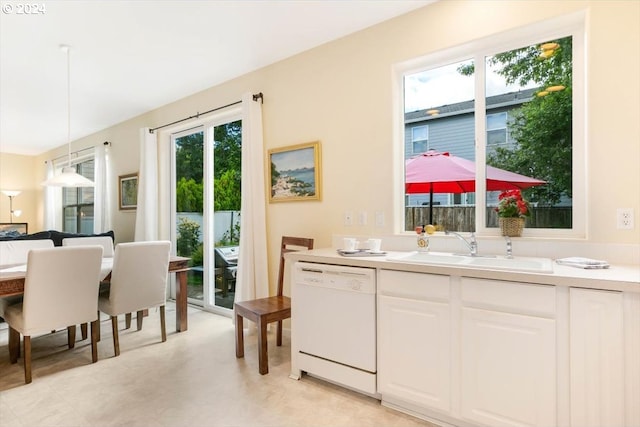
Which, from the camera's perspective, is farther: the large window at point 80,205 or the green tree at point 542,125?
the large window at point 80,205

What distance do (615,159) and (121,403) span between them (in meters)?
3.19

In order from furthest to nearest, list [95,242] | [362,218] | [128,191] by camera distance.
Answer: [128,191] → [95,242] → [362,218]

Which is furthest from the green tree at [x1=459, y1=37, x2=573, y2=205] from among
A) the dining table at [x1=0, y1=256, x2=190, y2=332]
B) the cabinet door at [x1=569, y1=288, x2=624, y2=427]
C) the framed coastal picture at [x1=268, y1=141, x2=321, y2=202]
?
the dining table at [x1=0, y1=256, x2=190, y2=332]

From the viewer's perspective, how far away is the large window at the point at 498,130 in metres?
2.18

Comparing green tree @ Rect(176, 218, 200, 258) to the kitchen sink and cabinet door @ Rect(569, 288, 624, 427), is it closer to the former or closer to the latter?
the kitchen sink

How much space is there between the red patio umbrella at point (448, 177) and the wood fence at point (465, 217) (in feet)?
0.23

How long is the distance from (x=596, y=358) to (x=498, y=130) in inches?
59.1

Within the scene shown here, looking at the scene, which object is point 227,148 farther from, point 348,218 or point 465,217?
point 465,217

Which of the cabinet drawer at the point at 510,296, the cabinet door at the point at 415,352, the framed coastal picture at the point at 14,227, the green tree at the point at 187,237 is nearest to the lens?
the cabinet drawer at the point at 510,296

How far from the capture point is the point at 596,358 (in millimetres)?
1485

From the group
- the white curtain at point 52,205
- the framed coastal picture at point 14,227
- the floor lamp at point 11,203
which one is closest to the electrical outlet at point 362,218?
the white curtain at point 52,205

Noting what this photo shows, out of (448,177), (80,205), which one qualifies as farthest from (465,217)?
(80,205)

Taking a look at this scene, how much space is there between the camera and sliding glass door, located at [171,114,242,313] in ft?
13.8

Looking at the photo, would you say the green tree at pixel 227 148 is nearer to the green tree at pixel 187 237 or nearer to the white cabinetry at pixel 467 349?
the green tree at pixel 187 237
